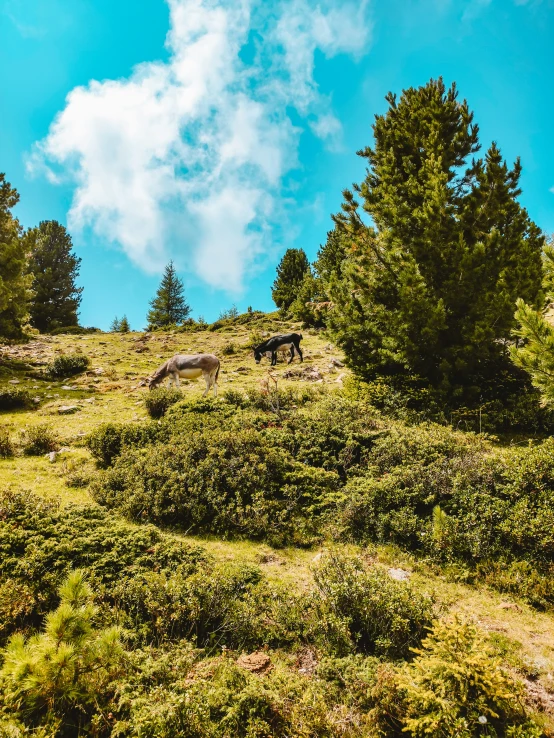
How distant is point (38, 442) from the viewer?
37.1 feet

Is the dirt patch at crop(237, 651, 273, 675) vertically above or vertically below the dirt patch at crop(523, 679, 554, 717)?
above

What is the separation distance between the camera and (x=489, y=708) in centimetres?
324

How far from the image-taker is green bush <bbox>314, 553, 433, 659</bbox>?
4547 mm

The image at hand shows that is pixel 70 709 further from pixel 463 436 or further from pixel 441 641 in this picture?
pixel 463 436

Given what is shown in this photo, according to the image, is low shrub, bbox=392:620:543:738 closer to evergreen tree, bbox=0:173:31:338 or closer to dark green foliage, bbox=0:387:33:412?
dark green foliage, bbox=0:387:33:412

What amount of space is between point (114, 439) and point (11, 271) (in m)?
15.8

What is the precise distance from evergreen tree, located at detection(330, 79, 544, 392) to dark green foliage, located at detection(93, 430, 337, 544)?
6.46 m

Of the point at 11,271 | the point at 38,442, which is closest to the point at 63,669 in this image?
the point at 38,442

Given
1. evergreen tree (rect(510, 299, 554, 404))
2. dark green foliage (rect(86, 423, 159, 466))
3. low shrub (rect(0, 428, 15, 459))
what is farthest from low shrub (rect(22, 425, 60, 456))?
evergreen tree (rect(510, 299, 554, 404))

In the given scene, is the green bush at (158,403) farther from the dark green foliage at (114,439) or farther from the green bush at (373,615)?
the green bush at (373,615)

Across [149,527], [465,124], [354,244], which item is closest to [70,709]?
[149,527]

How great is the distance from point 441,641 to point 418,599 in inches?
47.4

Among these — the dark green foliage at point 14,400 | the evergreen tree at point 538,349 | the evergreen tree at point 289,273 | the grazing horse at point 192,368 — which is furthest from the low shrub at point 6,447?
the evergreen tree at point 289,273

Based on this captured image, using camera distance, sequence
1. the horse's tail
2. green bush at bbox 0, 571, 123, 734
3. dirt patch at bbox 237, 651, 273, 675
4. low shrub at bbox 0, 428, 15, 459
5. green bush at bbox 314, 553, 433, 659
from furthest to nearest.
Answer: the horse's tail → low shrub at bbox 0, 428, 15, 459 → green bush at bbox 314, 553, 433, 659 → dirt patch at bbox 237, 651, 273, 675 → green bush at bbox 0, 571, 123, 734
